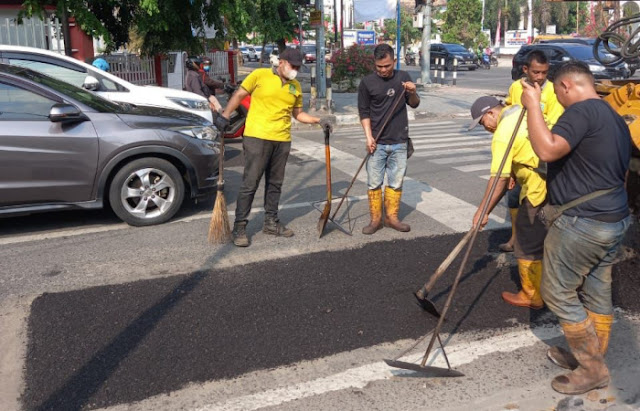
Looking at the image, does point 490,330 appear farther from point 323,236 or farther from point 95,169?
point 95,169

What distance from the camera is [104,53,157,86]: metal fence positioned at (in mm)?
16125

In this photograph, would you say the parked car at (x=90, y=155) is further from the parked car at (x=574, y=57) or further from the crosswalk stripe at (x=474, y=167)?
the parked car at (x=574, y=57)

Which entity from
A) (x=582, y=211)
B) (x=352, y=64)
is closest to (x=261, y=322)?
(x=582, y=211)

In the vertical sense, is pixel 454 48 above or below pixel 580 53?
above

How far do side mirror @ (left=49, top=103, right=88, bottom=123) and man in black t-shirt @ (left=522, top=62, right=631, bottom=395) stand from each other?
14.7 ft

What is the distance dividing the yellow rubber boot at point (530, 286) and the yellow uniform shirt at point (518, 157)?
470 mm

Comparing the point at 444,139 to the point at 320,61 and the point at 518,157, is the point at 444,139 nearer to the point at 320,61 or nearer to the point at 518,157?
the point at 320,61

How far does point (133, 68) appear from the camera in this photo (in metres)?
16.8

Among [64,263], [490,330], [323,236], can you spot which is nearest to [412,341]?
[490,330]

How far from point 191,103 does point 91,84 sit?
1628 mm

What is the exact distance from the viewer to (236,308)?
179 inches

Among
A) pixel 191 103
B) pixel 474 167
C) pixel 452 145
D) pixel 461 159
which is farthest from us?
pixel 452 145

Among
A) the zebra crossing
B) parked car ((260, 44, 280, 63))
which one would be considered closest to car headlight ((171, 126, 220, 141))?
the zebra crossing

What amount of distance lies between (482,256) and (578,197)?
2443 mm
